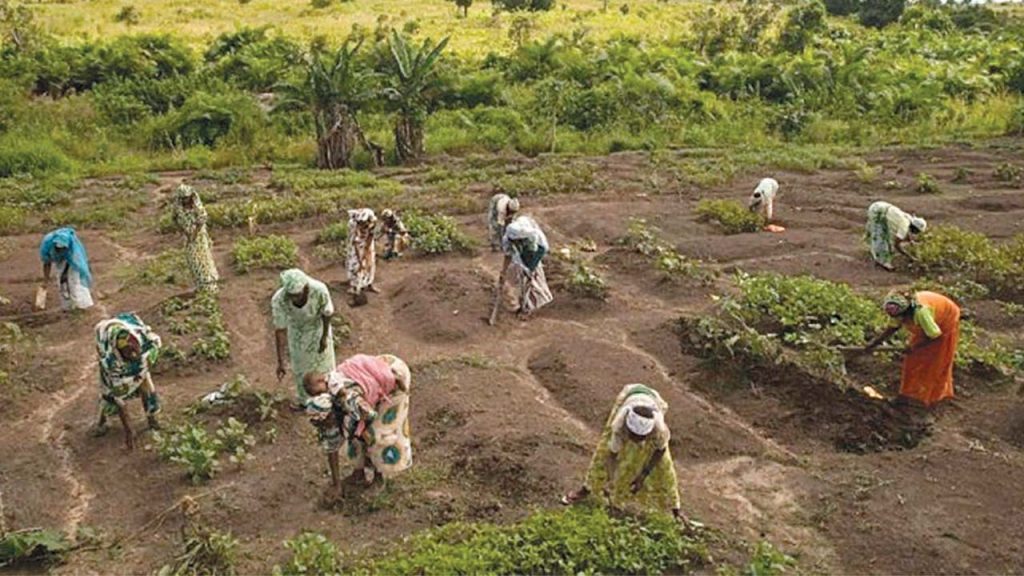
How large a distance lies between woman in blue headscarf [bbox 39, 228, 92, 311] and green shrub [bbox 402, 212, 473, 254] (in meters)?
4.11

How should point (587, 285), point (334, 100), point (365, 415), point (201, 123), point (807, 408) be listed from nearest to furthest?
point (365, 415), point (807, 408), point (587, 285), point (334, 100), point (201, 123)

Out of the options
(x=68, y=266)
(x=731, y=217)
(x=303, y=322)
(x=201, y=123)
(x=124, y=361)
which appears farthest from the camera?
(x=201, y=123)

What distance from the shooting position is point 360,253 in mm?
10422

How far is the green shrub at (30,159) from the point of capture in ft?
Answer: 56.0

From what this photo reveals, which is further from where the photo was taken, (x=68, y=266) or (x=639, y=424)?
(x=68, y=266)

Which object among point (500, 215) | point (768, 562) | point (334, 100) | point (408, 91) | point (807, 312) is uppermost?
point (408, 91)

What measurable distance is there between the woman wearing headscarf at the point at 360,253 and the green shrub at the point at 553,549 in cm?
506

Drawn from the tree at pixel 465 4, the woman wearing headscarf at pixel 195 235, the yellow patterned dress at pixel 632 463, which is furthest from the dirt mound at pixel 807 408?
the tree at pixel 465 4

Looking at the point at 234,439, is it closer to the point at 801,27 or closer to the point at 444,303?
the point at 444,303

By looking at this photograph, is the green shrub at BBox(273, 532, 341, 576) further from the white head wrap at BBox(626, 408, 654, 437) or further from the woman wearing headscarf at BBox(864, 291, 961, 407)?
the woman wearing headscarf at BBox(864, 291, 961, 407)

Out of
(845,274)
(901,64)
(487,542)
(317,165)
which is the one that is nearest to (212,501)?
(487,542)

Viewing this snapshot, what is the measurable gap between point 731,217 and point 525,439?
7426mm

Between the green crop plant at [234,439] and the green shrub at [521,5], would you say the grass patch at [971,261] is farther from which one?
the green shrub at [521,5]

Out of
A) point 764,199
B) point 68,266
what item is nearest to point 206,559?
point 68,266
